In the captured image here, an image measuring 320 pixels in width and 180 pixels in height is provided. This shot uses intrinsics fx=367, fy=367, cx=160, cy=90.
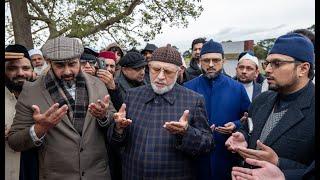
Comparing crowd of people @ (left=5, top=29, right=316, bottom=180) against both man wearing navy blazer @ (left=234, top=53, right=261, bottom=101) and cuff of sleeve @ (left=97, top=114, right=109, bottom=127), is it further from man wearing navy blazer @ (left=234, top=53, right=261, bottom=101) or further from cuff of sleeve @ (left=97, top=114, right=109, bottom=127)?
man wearing navy blazer @ (left=234, top=53, right=261, bottom=101)

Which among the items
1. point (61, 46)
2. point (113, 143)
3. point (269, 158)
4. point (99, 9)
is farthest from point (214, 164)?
point (99, 9)

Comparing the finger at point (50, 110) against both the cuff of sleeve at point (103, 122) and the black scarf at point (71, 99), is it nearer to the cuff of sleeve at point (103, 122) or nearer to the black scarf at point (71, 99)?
the black scarf at point (71, 99)

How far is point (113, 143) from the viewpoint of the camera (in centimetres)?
291

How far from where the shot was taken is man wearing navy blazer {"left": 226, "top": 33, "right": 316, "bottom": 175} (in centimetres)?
229

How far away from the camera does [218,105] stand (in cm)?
374

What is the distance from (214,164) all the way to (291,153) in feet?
4.66

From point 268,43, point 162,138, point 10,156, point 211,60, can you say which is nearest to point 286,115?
point 162,138

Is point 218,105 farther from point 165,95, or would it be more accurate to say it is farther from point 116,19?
point 116,19

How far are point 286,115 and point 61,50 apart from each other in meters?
1.73

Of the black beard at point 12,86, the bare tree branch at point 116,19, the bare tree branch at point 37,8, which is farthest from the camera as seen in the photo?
the bare tree branch at point 37,8

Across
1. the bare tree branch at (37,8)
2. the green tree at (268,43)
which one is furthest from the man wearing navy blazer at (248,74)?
the bare tree branch at (37,8)

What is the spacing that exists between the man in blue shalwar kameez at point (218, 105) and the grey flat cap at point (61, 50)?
149cm

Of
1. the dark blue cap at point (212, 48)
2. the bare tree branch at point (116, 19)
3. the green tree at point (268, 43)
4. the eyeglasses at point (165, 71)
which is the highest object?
the bare tree branch at point (116, 19)

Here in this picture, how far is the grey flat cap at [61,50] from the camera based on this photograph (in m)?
2.84
